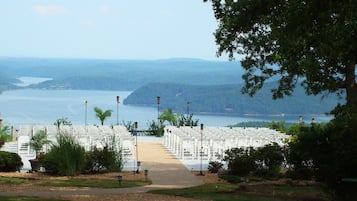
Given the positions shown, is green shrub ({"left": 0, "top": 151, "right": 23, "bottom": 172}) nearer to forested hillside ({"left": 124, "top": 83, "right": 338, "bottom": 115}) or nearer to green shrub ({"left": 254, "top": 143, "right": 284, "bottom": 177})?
green shrub ({"left": 254, "top": 143, "right": 284, "bottom": 177})

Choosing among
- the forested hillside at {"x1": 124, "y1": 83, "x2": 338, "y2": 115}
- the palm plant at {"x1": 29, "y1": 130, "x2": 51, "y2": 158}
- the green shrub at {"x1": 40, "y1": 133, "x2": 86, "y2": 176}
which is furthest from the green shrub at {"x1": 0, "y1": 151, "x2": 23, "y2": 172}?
the forested hillside at {"x1": 124, "y1": 83, "x2": 338, "y2": 115}

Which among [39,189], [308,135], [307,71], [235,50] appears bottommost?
[39,189]

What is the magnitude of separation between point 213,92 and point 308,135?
6185cm

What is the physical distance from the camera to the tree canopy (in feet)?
41.1

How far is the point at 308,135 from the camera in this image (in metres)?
11.1

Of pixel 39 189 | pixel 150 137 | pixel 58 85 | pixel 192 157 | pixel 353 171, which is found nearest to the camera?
pixel 353 171

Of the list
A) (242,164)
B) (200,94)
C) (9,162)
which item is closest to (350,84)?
(242,164)

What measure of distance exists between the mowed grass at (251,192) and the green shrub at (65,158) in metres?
3.63

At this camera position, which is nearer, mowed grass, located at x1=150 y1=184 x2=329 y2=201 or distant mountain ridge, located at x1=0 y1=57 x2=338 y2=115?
mowed grass, located at x1=150 y1=184 x2=329 y2=201

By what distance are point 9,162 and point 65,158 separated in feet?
6.25

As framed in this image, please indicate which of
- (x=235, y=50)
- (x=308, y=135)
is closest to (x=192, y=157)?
(x=235, y=50)

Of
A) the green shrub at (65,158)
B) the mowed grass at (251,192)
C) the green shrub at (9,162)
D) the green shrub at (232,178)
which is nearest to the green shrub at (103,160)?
the green shrub at (65,158)

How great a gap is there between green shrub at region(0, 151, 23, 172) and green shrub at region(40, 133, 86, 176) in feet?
3.71

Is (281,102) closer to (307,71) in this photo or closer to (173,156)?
(173,156)
